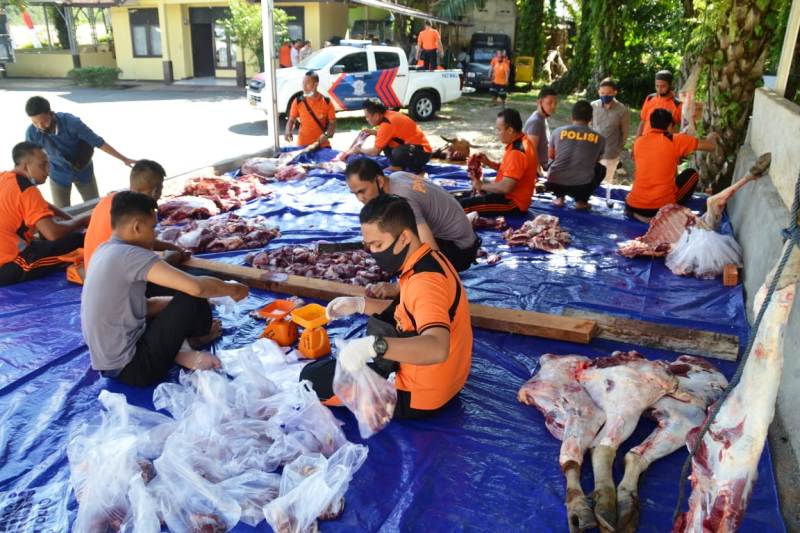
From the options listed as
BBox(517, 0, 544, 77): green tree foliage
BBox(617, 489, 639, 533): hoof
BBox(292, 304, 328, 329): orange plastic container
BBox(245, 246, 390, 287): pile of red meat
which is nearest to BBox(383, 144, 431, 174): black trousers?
BBox(245, 246, 390, 287): pile of red meat

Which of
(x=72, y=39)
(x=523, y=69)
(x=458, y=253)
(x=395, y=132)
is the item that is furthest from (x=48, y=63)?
(x=458, y=253)

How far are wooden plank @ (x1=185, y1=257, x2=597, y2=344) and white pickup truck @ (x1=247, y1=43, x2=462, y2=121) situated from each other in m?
9.51

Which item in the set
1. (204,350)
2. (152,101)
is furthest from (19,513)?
(152,101)

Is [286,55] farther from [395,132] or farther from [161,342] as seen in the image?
[161,342]

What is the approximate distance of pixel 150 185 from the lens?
4324 mm

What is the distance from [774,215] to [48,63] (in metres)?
30.1

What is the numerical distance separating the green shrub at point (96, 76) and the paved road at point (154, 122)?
2.42 feet

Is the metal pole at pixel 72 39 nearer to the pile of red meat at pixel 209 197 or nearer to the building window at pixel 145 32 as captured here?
the building window at pixel 145 32

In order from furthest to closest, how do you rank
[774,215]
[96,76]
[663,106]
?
[96,76] → [663,106] → [774,215]

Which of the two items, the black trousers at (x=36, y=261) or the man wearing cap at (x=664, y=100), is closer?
the black trousers at (x=36, y=261)

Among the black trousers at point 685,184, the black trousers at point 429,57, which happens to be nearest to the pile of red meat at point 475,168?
the black trousers at point 685,184

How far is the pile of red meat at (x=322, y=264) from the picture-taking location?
527 centimetres

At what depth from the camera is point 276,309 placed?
14.8 ft

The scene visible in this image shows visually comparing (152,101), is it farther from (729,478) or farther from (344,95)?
(729,478)
